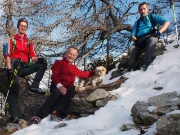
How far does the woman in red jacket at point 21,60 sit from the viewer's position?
238 inches

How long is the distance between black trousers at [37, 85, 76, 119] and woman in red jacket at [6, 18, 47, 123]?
0.77m

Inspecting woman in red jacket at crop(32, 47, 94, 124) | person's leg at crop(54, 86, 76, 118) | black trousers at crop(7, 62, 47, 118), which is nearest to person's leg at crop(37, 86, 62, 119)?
woman in red jacket at crop(32, 47, 94, 124)

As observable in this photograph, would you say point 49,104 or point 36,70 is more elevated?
point 36,70

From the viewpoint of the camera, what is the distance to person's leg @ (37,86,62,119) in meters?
5.57

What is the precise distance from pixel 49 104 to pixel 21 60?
142 centimetres

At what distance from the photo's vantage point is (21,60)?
6.32 metres

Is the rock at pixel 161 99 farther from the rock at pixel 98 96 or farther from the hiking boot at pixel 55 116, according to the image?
the hiking boot at pixel 55 116

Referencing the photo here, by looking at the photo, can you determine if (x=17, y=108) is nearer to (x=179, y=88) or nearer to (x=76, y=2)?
(x=179, y=88)

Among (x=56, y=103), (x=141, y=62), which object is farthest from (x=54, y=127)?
(x=141, y=62)

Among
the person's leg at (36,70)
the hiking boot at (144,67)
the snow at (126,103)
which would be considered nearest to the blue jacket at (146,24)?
the snow at (126,103)

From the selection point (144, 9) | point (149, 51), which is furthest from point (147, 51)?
point (144, 9)

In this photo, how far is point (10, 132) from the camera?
5414 millimetres

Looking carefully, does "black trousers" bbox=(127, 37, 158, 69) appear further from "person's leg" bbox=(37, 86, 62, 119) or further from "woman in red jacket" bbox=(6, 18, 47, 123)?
"person's leg" bbox=(37, 86, 62, 119)

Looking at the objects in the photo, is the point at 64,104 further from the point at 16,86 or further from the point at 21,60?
the point at 21,60
